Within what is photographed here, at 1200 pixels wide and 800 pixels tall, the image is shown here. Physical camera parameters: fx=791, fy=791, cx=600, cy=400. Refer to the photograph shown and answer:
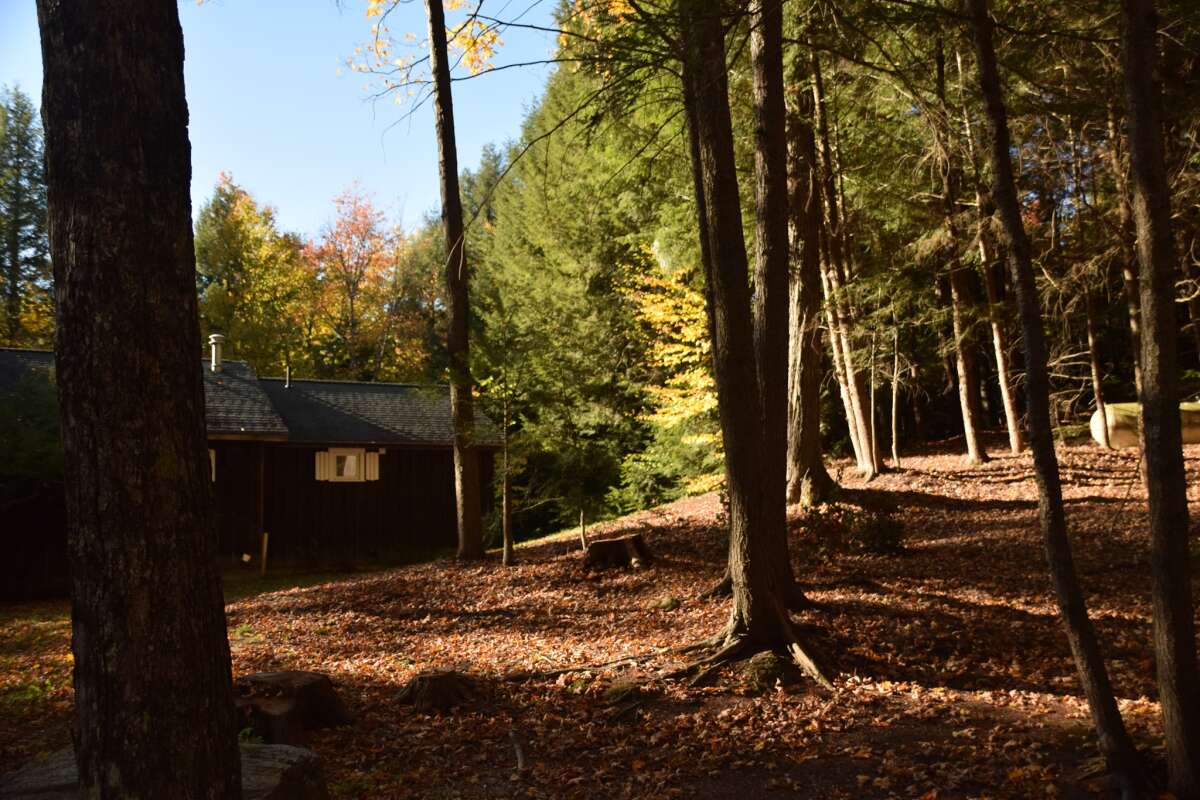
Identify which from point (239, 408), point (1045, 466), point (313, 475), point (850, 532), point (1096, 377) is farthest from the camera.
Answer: point (313, 475)

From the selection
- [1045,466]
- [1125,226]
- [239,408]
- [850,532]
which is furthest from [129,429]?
[239,408]

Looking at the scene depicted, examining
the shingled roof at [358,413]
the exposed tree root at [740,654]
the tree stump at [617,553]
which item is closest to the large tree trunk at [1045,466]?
the exposed tree root at [740,654]

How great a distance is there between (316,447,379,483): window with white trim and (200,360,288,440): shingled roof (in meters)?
1.35

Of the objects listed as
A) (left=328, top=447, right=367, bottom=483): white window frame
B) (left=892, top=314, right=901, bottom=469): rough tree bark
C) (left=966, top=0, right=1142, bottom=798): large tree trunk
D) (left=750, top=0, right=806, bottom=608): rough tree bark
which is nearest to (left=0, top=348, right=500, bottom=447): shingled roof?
(left=328, top=447, right=367, bottom=483): white window frame

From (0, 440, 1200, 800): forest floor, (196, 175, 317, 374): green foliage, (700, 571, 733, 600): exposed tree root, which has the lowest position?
(0, 440, 1200, 800): forest floor

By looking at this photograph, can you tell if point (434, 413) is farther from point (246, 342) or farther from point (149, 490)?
point (149, 490)

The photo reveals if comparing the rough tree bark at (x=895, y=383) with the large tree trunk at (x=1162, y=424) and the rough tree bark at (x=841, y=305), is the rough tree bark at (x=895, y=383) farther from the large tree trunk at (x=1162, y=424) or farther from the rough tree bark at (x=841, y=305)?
the large tree trunk at (x=1162, y=424)

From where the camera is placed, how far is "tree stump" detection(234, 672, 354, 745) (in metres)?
5.53

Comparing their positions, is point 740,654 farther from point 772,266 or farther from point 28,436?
point 28,436

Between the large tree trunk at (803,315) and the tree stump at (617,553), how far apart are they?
9.49 ft

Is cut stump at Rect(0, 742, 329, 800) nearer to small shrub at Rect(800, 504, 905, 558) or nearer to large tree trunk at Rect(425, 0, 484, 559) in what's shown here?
small shrub at Rect(800, 504, 905, 558)

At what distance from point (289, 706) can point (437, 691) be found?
3.89 ft

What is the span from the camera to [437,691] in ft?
21.1

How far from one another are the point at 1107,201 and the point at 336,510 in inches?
699
